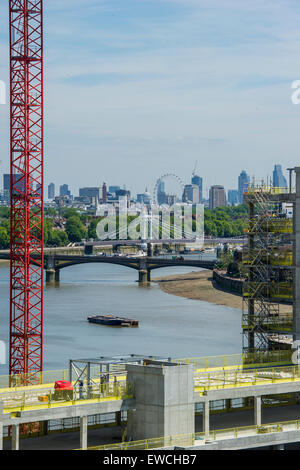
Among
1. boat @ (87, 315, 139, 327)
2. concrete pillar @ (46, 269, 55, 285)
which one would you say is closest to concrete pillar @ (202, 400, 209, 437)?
boat @ (87, 315, 139, 327)

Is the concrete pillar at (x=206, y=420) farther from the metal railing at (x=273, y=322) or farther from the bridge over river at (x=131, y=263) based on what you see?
the bridge over river at (x=131, y=263)

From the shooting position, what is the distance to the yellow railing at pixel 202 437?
2909 centimetres

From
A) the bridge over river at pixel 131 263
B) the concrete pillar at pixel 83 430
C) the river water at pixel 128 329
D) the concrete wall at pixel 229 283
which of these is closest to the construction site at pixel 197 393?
the concrete pillar at pixel 83 430

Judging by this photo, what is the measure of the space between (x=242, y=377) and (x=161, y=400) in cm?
537

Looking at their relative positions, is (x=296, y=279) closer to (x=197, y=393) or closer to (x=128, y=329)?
(x=197, y=393)

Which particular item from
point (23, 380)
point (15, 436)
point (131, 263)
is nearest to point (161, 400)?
point (15, 436)

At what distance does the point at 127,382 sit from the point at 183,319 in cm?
6133

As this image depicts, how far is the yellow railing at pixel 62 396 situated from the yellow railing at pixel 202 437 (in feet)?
4.58

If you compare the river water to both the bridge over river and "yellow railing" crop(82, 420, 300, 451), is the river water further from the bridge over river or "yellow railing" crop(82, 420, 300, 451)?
"yellow railing" crop(82, 420, 300, 451)

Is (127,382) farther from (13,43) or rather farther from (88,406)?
(13,43)

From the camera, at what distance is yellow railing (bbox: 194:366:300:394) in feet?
105

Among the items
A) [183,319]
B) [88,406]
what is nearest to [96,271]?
[183,319]

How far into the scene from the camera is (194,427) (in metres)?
30.6

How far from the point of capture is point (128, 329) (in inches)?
3305
